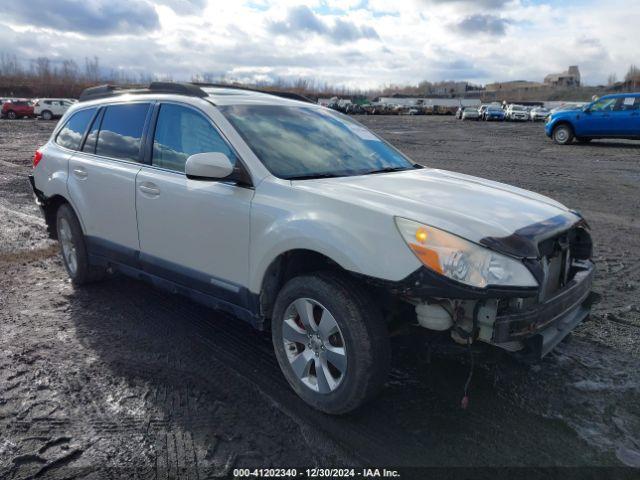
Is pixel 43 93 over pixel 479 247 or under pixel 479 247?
under

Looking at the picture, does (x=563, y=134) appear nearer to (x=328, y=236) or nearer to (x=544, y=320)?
(x=544, y=320)

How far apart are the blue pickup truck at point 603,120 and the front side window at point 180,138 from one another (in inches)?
703

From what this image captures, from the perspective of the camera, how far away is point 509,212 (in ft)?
10.4

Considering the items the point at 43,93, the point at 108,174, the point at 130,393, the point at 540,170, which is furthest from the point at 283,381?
the point at 43,93

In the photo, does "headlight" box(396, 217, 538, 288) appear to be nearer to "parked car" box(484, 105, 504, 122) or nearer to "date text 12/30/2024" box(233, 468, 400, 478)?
"date text 12/30/2024" box(233, 468, 400, 478)

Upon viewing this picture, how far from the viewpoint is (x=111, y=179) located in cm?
445

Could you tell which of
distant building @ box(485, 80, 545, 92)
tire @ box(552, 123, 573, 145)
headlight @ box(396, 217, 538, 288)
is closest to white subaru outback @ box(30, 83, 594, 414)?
headlight @ box(396, 217, 538, 288)

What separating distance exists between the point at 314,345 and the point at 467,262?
1.05 meters

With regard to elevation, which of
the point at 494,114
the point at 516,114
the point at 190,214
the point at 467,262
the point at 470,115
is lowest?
the point at 470,115

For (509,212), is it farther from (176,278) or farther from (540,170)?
(540,170)

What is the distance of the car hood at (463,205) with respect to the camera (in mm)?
2812

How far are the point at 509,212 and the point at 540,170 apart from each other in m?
10.8

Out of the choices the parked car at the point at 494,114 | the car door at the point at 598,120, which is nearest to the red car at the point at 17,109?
the parked car at the point at 494,114

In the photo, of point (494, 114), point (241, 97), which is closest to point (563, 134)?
point (241, 97)
